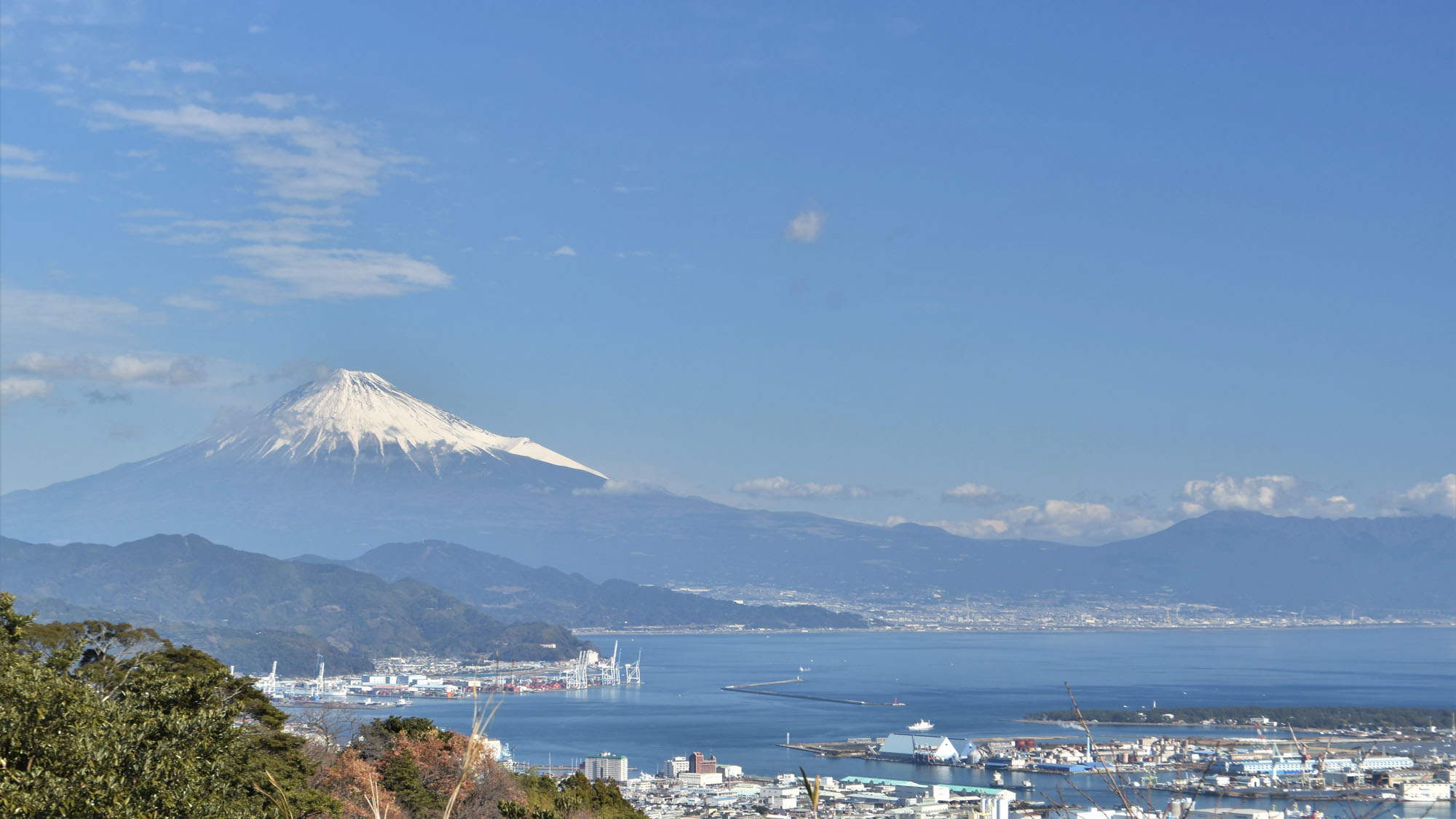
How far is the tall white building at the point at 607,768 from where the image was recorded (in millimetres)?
33094

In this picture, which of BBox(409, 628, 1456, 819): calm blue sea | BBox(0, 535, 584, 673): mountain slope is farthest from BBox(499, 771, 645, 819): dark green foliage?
BBox(0, 535, 584, 673): mountain slope

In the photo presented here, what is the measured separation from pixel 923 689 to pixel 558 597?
85044 millimetres

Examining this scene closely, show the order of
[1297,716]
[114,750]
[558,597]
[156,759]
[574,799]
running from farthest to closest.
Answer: [558,597]
[1297,716]
[574,799]
[156,759]
[114,750]

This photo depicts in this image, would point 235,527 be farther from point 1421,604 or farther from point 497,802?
point 497,802

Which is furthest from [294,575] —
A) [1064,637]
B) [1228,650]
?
[1228,650]

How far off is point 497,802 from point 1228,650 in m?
94.5

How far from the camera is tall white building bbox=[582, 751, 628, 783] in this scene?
33094mm

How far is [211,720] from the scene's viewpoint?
6539mm

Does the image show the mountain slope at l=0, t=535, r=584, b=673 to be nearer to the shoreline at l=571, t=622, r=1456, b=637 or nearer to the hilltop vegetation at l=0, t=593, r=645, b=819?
the shoreline at l=571, t=622, r=1456, b=637

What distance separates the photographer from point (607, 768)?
3359cm

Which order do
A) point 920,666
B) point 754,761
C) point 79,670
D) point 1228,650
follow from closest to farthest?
point 79,670
point 754,761
point 920,666
point 1228,650

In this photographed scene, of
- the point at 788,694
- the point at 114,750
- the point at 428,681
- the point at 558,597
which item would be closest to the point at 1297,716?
the point at 788,694

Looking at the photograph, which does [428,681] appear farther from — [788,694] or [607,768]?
[607,768]

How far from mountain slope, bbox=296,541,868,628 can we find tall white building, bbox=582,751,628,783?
9464cm
